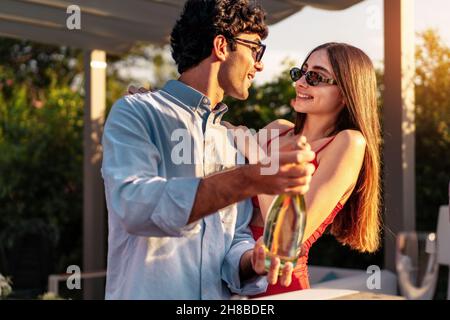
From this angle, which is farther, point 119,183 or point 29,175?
point 29,175

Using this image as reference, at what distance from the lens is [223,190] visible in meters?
1.42

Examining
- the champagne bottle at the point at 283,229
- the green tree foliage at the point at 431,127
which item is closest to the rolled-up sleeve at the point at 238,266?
the champagne bottle at the point at 283,229

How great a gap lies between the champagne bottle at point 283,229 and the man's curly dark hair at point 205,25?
1.49ft

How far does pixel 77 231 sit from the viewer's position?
28.1 feet

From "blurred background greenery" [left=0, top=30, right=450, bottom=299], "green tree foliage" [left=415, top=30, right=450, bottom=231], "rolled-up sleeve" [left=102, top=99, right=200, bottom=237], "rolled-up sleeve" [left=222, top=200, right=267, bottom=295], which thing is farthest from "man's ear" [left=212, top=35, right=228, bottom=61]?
"green tree foliage" [left=415, top=30, right=450, bottom=231]

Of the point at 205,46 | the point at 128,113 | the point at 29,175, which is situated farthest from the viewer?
the point at 29,175

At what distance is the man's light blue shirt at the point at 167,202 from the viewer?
1.49 meters

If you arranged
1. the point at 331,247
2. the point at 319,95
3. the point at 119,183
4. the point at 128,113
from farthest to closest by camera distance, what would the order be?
the point at 331,247
the point at 319,95
the point at 128,113
the point at 119,183

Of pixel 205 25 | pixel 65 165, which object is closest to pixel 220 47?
pixel 205 25

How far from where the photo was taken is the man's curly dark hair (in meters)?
1.89

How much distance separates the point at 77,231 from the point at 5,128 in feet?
5.23

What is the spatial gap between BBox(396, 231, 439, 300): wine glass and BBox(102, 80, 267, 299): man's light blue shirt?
395 mm
